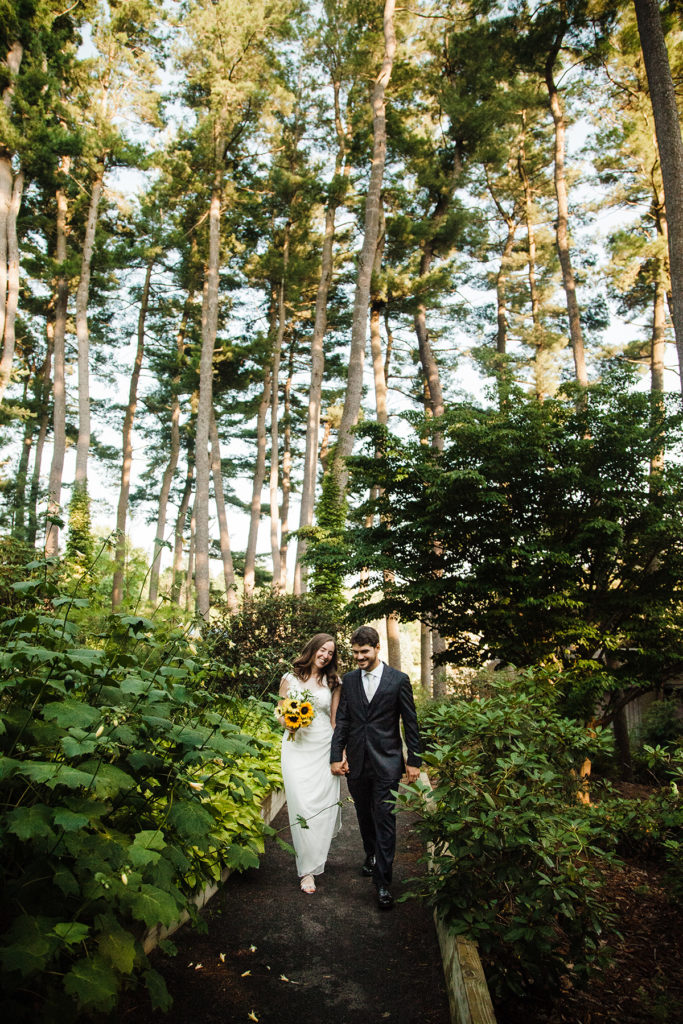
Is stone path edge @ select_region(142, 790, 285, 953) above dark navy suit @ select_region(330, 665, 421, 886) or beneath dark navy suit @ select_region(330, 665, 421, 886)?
beneath

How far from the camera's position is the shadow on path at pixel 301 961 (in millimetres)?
2852

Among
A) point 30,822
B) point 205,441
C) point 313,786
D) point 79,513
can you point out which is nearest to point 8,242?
point 205,441

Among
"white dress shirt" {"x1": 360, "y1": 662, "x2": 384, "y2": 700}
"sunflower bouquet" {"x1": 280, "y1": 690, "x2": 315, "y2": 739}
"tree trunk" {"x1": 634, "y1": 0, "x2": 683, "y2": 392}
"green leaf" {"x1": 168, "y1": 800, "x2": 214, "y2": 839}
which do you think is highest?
"tree trunk" {"x1": 634, "y1": 0, "x2": 683, "y2": 392}

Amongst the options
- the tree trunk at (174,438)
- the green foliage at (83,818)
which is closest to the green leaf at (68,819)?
the green foliage at (83,818)

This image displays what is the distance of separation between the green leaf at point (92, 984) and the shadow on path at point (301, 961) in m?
0.78

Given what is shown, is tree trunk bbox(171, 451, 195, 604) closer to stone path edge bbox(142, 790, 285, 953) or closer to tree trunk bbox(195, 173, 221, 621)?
tree trunk bbox(195, 173, 221, 621)

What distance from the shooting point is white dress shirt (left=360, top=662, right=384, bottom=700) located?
468 cm

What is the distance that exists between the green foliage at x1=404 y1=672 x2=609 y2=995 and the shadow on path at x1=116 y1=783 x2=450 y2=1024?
43 centimetres

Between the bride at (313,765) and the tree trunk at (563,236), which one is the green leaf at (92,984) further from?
the tree trunk at (563,236)

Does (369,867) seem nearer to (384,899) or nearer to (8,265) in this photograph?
(384,899)

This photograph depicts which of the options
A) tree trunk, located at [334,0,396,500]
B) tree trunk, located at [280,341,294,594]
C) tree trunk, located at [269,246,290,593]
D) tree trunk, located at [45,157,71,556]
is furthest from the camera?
tree trunk, located at [280,341,294,594]

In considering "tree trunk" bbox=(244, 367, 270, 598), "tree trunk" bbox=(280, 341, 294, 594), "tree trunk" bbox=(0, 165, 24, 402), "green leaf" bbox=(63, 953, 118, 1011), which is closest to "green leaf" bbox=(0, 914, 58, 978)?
"green leaf" bbox=(63, 953, 118, 1011)

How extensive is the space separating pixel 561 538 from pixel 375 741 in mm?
4259

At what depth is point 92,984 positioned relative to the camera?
6.11ft
